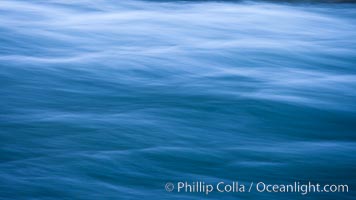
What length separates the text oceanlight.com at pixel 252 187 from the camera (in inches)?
116

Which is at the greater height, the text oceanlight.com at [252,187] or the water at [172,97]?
the water at [172,97]

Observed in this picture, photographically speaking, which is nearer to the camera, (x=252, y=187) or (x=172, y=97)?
(x=252, y=187)

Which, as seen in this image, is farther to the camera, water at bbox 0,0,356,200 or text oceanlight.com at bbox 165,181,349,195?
water at bbox 0,0,356,200

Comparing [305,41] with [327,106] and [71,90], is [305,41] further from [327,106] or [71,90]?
[71,90]

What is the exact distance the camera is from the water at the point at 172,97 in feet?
10.2

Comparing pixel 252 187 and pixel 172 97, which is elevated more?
pixel 172 97

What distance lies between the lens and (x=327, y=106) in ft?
13.1

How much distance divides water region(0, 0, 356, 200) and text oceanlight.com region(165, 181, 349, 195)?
49 mm

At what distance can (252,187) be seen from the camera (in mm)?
2988

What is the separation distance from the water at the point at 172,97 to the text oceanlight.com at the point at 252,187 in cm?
5

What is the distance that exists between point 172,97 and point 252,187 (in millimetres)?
1493

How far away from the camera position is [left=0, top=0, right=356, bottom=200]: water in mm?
3098

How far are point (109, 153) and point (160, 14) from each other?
3.59 metres

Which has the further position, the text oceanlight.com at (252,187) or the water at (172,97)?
the water at (172,97)
